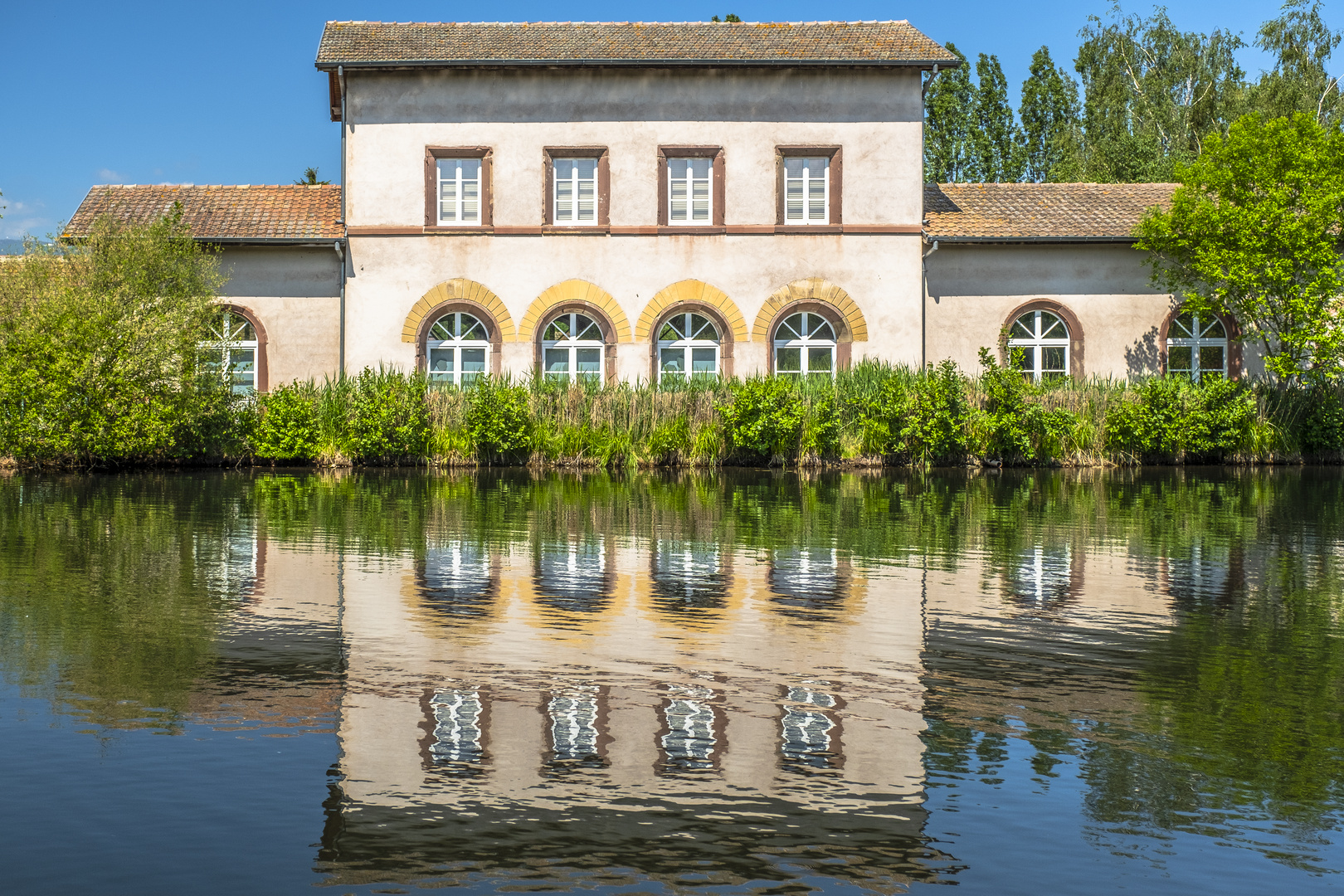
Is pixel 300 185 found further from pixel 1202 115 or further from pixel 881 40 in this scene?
pixel 1202 115

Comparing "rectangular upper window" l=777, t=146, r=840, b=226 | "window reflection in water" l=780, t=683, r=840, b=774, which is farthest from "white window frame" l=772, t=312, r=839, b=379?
"window reflection in water" l=780, t=683, r=840, b=774

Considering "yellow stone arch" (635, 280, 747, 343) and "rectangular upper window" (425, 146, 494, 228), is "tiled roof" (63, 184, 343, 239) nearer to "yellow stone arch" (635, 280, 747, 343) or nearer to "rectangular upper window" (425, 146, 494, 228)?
"rectangular upper window" (425, 146, 494, 228)

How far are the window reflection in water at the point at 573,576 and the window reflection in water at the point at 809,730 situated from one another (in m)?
2.66

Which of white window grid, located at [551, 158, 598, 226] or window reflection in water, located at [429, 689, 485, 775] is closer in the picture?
window reflection in water, located at [429, 689, 485, 775]

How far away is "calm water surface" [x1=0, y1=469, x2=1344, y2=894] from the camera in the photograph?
4406 millimetres

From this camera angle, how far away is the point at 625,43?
31.6 m

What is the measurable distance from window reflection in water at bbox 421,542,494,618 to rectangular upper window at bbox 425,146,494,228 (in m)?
19.7

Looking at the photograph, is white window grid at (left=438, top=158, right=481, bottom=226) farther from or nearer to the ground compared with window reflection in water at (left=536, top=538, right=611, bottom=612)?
farther from the ground

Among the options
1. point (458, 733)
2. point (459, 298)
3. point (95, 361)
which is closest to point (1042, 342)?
point (459, 298)

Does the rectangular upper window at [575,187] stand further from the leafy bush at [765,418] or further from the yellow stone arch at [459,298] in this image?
the leafy bush at [765,418]

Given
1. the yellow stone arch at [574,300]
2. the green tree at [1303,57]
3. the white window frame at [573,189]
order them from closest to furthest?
the yellow stone arch at [574,300], the white window frame at [573,189], the green tree at [1303,57]

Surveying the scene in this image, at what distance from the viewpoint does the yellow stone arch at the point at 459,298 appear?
1219 inches

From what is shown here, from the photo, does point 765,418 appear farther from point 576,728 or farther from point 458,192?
point 576,728

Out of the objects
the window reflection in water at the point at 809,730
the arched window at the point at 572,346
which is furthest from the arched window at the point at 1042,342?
the window reflection in water at the point at 809,730
